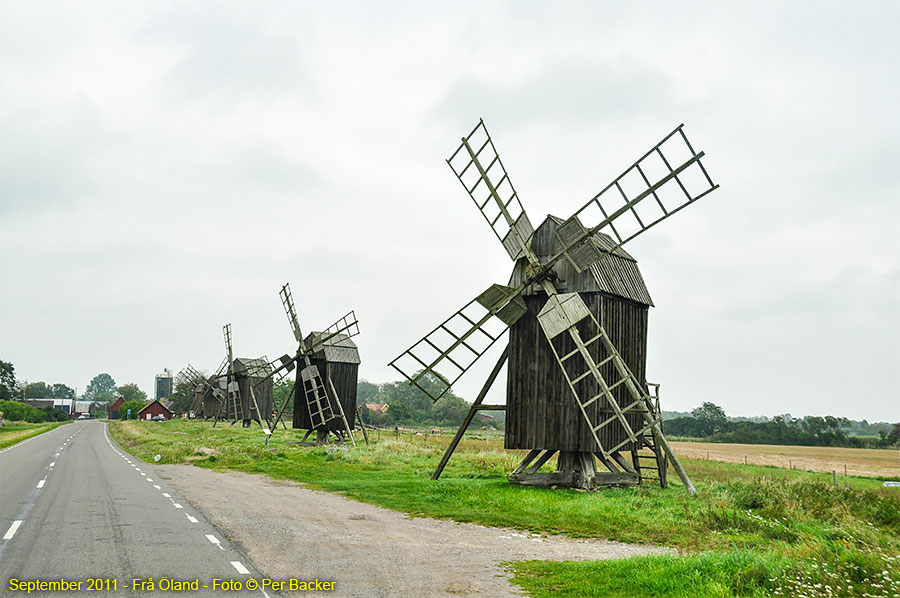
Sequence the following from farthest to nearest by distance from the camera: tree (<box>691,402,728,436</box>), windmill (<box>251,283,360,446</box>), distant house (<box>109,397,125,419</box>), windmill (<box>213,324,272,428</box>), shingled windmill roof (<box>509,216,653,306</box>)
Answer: distant house (<box>109,397,125,419</box>) < tree (<box>691,402,728,436</box>) < windmill (<box>213,324,272,428</box>) < windmill (<box>251,283,360,446</box>) < shingled windmill roof (<box>509,216,653,306</box>)

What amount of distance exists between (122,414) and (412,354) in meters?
177

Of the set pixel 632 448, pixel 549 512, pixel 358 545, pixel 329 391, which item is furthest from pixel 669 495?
pixel 329 391

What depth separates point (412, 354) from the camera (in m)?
23.6

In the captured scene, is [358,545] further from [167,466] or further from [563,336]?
[167,466]

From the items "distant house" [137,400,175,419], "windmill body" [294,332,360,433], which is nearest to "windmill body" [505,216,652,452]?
"windmill body" [294,332,360,433]

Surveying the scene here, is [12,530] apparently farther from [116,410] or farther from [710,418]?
[116,410]

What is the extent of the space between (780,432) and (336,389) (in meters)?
71.6

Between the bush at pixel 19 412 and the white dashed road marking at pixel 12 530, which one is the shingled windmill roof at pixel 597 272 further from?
the bush at pixel 19 412

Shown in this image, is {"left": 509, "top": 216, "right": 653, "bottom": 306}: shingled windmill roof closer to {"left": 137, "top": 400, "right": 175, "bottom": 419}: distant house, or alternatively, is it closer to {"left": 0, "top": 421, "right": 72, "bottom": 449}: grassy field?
{"left": 0, "top": 421, "right": 72, "bottom": 449}: grassy field

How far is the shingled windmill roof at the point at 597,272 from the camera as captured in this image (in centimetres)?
2194

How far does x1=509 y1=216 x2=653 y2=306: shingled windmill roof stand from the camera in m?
21.9

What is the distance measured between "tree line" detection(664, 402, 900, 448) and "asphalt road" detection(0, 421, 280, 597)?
87.3 m

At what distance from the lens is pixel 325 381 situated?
46.2 meters

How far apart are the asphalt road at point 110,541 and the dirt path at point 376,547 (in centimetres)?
65
